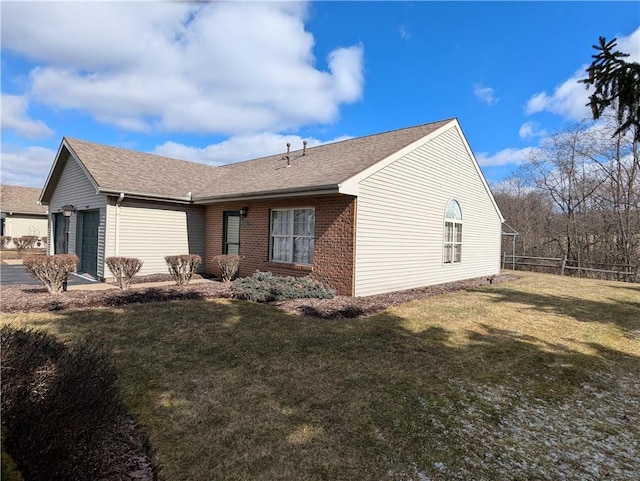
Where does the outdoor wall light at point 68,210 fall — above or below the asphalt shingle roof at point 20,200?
below

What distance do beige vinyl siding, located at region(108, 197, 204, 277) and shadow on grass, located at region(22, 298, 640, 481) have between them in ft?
18.2

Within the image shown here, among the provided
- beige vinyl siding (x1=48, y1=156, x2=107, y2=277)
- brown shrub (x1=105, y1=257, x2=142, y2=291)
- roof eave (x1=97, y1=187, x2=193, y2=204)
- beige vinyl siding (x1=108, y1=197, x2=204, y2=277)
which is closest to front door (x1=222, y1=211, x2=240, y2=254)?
beige vinyl siding (x1=108, y1=197, x2=204, y2=277)

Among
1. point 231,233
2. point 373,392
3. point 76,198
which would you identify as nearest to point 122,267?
point 231,233

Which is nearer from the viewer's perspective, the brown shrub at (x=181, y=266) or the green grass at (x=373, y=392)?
the green grass at (x=373, y=392)

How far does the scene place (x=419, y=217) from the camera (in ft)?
37.9

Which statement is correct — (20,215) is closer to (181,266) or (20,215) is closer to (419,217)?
(181,266)

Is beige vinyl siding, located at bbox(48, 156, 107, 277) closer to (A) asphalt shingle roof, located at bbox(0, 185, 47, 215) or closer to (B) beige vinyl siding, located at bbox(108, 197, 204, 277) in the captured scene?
(B) beige vinyl siding, located at bbox(108, 197, 204, 277)

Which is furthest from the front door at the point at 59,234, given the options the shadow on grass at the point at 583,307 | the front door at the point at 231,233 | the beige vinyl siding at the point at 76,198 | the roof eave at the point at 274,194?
the shadow on grass at the point at 583,307

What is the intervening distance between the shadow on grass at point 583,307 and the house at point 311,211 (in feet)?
8.76

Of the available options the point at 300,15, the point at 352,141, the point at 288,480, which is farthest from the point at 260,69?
the point at 288,480

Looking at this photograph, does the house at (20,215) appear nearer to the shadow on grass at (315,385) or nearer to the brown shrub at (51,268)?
the brown shrub at (51,268)

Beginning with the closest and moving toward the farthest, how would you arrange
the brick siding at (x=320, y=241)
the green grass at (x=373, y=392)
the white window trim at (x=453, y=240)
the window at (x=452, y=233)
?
the green grass at (x=373, y=392) → the brick siding at (x=320, y=241) → the white window trim at (x=453, y=240) → the window at (x=452, y=233)

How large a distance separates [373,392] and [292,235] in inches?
282

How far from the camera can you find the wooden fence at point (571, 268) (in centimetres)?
1823
